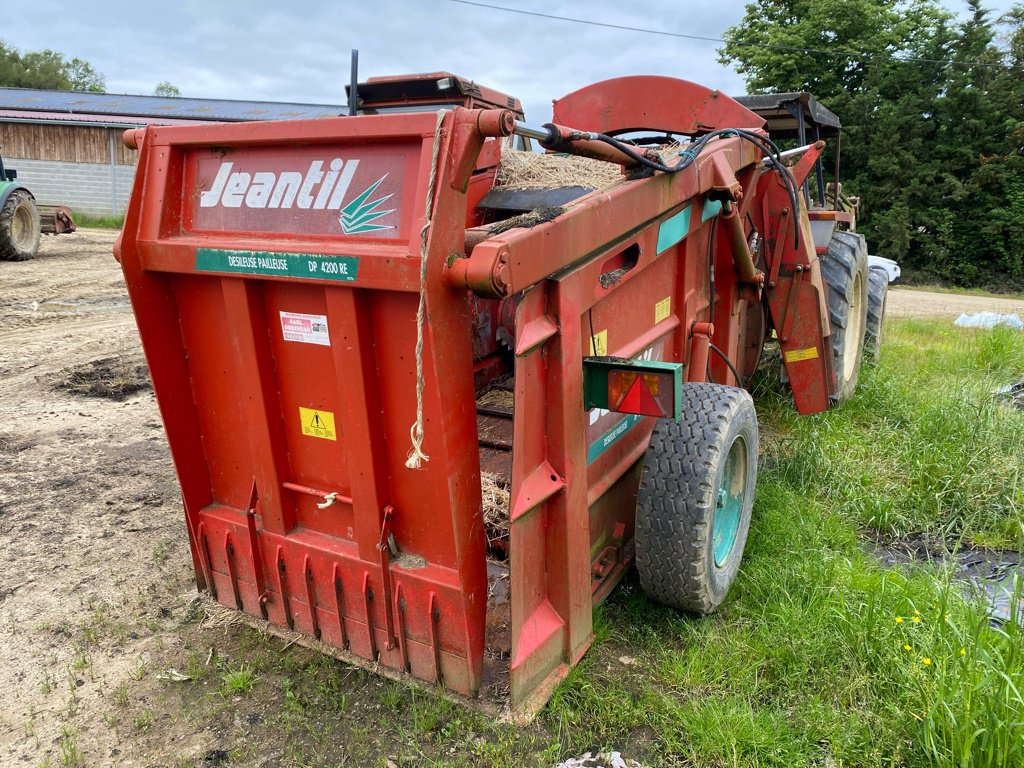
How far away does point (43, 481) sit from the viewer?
464cm

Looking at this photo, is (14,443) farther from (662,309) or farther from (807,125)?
(807,125)

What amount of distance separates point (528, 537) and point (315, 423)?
915 mm

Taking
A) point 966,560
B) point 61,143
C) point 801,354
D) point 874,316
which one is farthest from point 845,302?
point 61,143

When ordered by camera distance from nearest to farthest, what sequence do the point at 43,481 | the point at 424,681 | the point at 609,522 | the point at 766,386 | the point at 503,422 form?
the point at 424,681
the point at 609,522
the point at 503,422
the point at 43,481
the point at 766,386

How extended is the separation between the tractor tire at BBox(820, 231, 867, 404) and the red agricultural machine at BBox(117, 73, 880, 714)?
2173 millimetres

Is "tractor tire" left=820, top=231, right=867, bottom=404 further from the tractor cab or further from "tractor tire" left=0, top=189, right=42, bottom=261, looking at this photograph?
"tractor tire" left=0, top=189, right=42, bottom=261

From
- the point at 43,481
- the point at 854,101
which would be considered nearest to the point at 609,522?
the point at 43,481

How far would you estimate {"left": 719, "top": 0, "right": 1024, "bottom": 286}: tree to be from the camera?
21469mm

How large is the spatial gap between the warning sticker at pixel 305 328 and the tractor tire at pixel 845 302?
3.60m

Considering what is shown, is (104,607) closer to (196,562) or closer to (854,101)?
(196,562)

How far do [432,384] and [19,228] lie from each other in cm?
1515

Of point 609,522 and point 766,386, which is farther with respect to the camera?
point 766,386

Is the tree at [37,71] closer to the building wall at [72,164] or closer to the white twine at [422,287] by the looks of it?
the building wall at [72,164]

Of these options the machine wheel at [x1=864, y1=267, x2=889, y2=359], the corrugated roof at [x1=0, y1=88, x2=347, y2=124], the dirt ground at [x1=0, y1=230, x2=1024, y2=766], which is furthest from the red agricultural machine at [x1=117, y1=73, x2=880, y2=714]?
the corrugated roof at [x1=0, y1=88, x2=347, y2=124]
